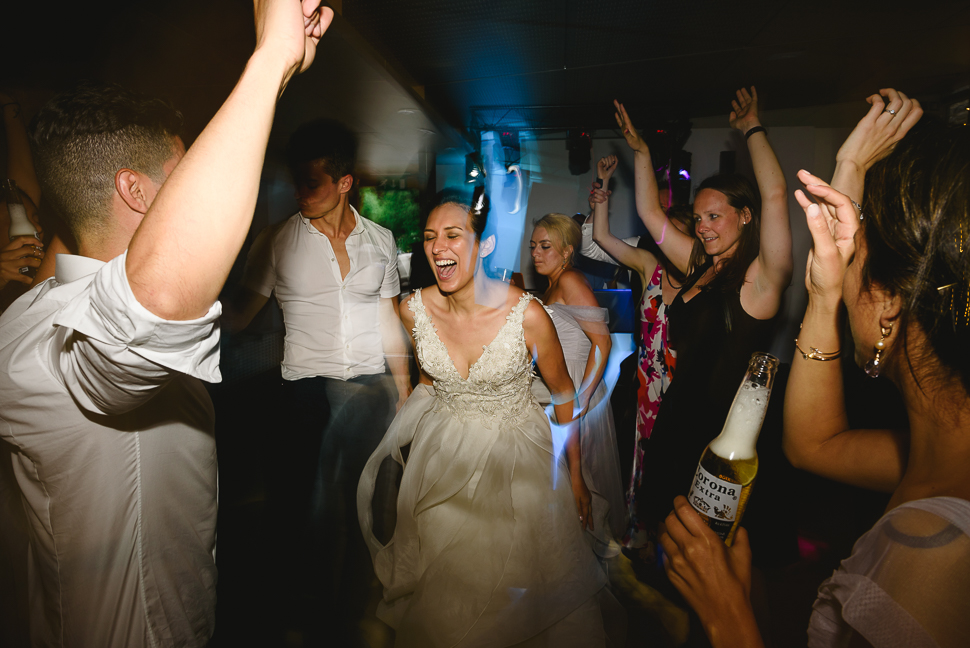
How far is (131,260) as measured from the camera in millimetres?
300

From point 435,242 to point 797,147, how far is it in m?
0.90

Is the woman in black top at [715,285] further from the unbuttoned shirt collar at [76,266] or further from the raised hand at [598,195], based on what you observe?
the unbuttoned shirt collar at [76,266]

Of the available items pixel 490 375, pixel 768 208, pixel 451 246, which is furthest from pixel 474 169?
pixel 768 208

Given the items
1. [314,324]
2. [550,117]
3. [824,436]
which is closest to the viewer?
[824,436]

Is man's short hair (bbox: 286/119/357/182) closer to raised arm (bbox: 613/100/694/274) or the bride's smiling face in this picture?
the bride's smiling face

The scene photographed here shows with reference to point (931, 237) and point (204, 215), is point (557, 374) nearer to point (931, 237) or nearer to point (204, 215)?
point (931, 237)

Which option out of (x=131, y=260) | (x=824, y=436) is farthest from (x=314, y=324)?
(x=824, y=436)

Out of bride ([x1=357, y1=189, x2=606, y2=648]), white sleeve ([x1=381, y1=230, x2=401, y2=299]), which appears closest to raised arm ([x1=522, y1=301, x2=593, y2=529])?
bride ([x1=357, y1=189, x2=606, y2=648])

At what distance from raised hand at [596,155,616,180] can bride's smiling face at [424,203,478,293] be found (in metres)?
0.39

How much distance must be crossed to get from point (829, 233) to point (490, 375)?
0.79 meters

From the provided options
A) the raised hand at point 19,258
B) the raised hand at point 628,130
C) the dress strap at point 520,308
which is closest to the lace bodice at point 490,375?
the dress strap at point 520,308

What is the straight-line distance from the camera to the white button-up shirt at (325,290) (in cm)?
118

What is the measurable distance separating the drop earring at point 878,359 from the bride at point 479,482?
0.69 m

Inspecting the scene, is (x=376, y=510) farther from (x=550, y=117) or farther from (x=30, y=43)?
(x=30, y=43)
